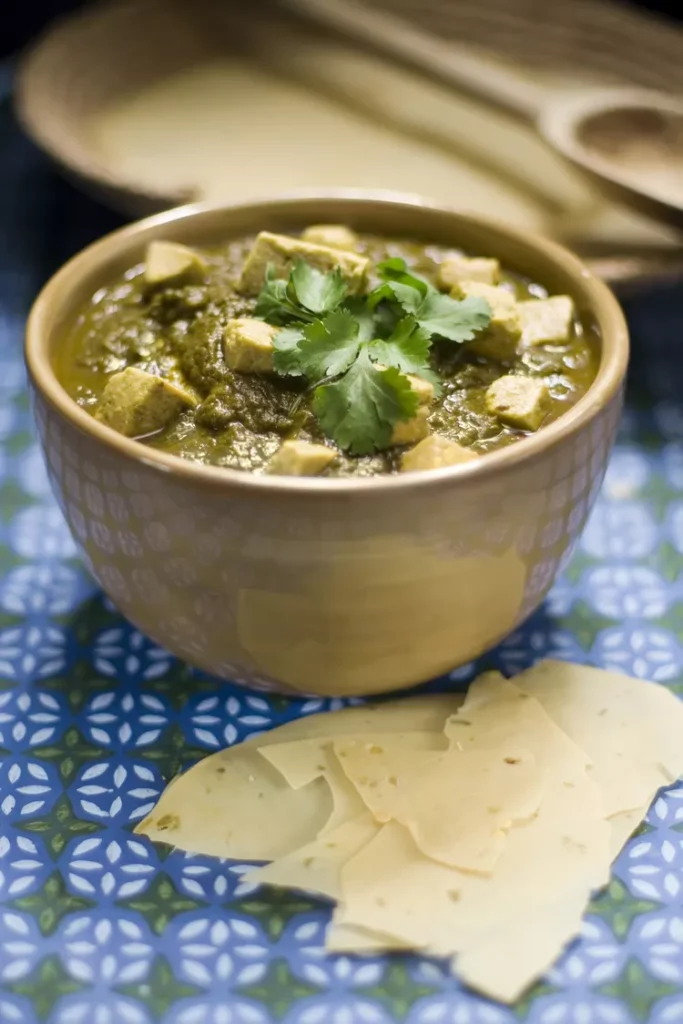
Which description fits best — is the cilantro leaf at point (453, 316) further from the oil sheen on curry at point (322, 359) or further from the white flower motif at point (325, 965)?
the white flower motif at point (325, 965)

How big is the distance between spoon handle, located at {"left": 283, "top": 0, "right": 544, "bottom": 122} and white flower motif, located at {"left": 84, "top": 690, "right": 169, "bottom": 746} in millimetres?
1725

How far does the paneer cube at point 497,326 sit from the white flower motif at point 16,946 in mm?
1026

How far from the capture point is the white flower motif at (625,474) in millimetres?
2188

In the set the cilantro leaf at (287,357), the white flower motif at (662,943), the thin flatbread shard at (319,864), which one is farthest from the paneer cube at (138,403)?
the white flower motif at (662,943)

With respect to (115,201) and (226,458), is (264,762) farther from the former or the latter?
(115,201)

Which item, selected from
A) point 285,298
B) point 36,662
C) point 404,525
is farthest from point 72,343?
point 404,525

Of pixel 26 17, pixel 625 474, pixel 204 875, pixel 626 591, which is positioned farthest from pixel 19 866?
pixel 26 17

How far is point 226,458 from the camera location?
1539 mm

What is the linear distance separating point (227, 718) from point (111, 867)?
302 millimetres

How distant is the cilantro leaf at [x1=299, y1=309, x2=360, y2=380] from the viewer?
5.18ft

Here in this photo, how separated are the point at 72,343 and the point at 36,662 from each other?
520 millimetres

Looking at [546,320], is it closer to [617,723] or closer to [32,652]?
[617,723]

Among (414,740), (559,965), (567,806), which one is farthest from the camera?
(414,740)

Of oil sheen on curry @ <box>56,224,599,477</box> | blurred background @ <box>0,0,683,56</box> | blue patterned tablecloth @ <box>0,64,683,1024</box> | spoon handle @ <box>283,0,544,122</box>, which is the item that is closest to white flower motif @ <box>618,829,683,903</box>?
blue patterned tablecloth @ <box>0,64,683,1024</box>
